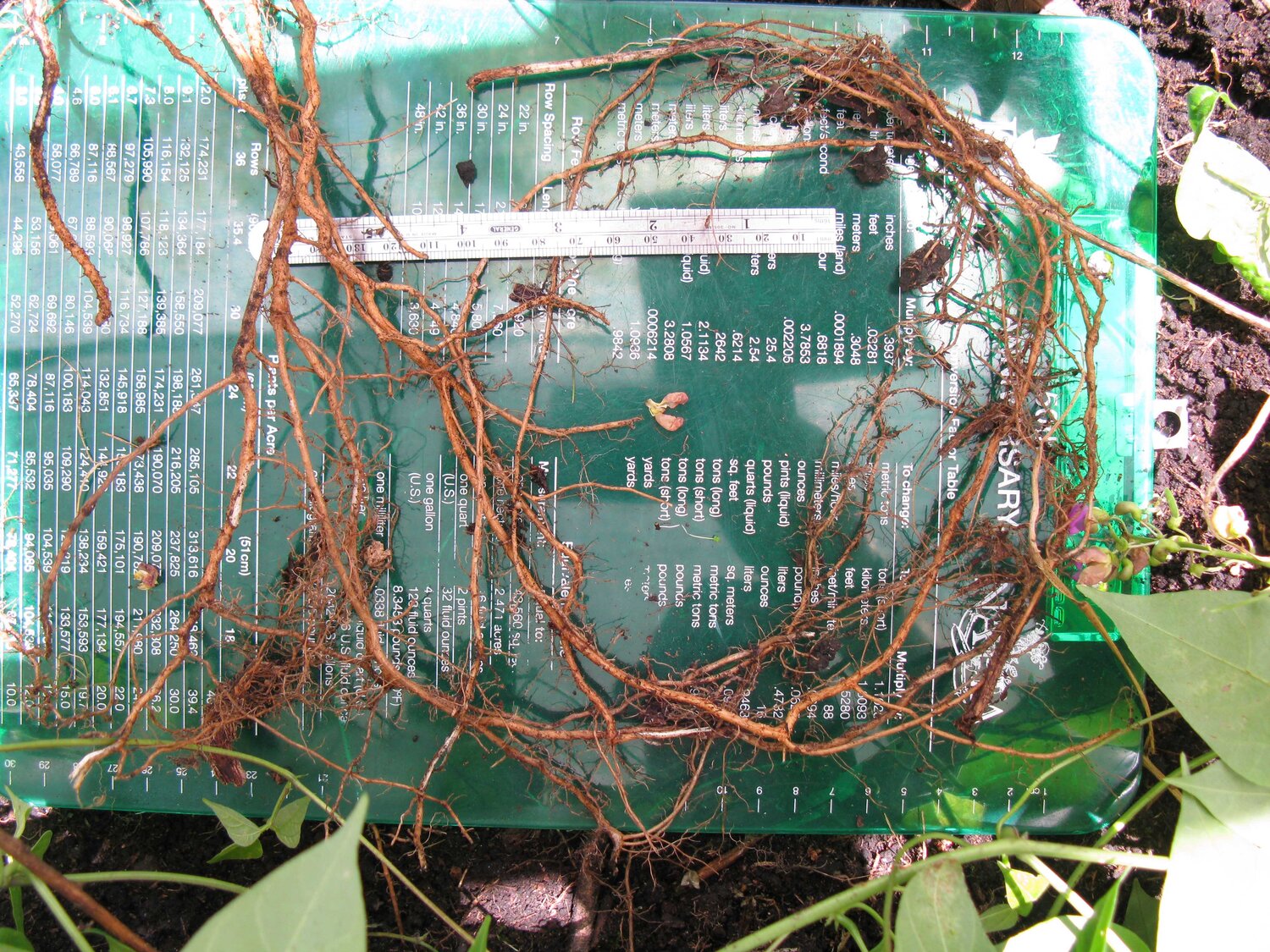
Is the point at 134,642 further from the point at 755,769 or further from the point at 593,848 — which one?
the point at 755,769

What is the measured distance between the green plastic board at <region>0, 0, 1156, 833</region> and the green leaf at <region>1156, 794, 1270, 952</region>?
366 millimetres

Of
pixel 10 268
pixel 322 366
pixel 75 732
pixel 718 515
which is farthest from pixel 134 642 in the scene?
pixel 718 515

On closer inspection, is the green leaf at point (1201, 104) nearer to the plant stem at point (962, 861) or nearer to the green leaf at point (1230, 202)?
the green leaf at point (1230, 202)

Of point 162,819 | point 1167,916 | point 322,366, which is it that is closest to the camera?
point 1167,916

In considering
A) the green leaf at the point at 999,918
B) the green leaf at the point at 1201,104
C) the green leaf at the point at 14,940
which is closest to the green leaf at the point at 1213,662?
the green leaf at the point at 999,918

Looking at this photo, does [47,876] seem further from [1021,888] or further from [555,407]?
[1021,888]

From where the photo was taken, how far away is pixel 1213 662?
897 mm

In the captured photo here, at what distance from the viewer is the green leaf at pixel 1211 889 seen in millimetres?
828

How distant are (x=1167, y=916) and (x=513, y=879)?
935mm

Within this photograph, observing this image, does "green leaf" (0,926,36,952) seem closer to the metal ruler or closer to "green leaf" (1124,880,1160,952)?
the metal ruler

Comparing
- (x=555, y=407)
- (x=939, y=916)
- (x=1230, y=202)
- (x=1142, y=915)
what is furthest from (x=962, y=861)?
(x=1230, y=202)

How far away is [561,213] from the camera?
121 centimetres

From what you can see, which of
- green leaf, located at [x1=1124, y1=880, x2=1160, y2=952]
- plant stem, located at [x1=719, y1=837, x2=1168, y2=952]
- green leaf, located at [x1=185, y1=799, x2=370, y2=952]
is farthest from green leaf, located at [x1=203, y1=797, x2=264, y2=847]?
green leaf, located at [x1=1124, y1=880, x2=1160, y2=952]

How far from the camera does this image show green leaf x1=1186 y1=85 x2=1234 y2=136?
45.7 inches
